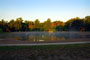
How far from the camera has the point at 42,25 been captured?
87188mm

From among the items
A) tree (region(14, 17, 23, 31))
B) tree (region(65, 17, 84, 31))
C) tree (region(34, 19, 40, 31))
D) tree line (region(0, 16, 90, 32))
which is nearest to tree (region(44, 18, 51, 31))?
tree line (region(0, 16, 90, 32))

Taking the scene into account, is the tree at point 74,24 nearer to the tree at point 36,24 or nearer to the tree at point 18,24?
the tree at point 36,24

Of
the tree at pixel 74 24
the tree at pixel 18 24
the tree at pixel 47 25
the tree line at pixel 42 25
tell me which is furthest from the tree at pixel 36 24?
the tree at pixel 74 24

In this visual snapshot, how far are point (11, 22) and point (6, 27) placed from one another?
18.1 feet

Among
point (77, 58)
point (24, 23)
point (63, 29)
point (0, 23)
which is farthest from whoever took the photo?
point (63, 29)

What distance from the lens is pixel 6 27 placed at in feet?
241

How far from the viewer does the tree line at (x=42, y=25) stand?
74.2m

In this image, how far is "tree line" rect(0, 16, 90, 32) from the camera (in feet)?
244

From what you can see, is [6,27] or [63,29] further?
[63,29]

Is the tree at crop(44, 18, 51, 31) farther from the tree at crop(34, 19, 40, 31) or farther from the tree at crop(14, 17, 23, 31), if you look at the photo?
the tree at crop(14, 17, 23, 31)

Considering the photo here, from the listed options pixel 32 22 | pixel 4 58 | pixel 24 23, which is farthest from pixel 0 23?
pixel 4 58

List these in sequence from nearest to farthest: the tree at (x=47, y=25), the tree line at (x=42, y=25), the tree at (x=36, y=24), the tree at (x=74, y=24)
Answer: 1. the tree line at (x=42, y=25)
2. the tree at (x=74, y=24)
3. the tree at (x=36, y=24)
4. the tree at (x=47, y=25)

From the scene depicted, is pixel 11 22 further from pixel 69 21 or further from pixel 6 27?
pixel 69 21

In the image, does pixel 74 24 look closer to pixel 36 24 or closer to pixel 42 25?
pixel 42 25
